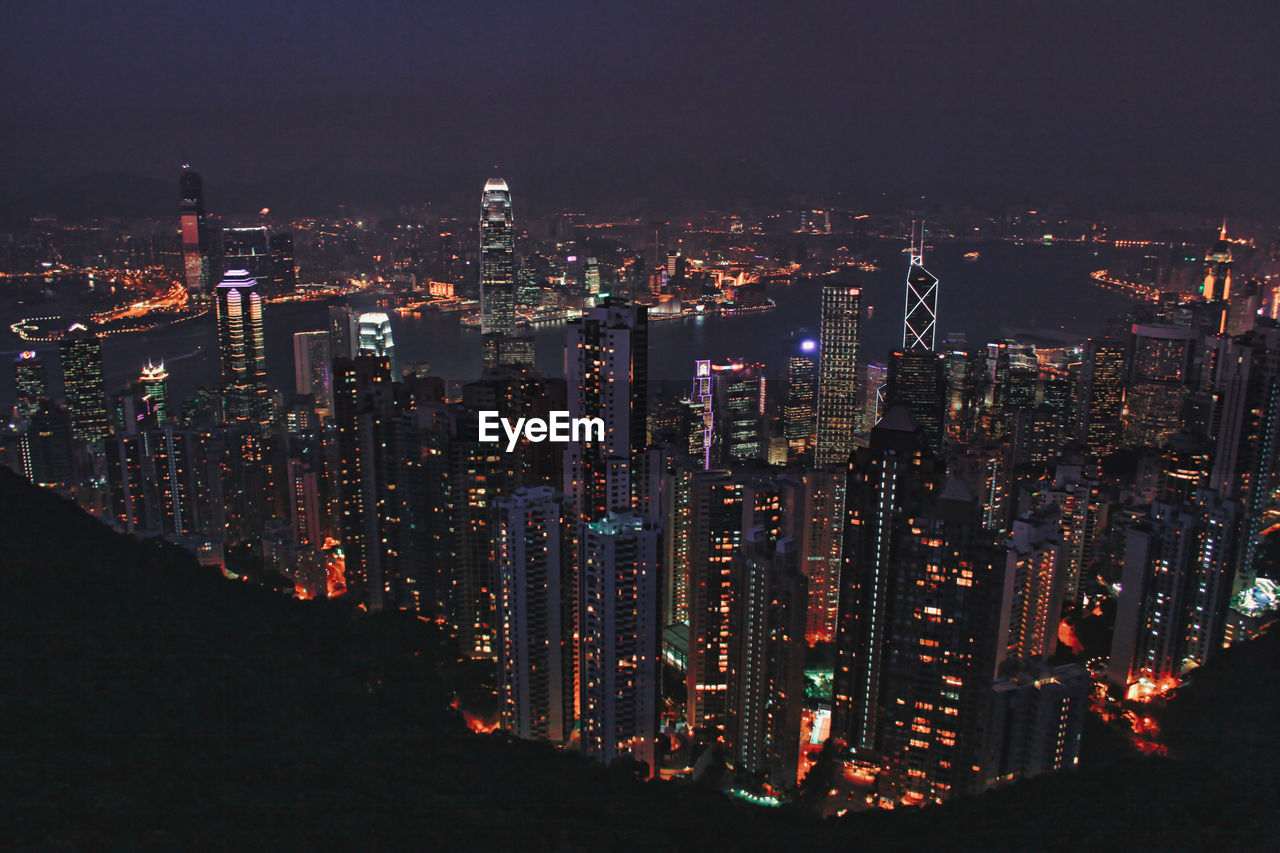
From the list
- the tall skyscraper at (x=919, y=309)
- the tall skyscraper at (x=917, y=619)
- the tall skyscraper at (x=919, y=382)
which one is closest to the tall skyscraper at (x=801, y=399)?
the tall skyscraper at (x=919, y=382)

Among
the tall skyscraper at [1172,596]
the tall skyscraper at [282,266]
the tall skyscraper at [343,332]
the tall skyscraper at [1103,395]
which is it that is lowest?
the tall skyscraper at [1172,596]

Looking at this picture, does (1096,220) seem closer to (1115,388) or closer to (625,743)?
(1115,388)

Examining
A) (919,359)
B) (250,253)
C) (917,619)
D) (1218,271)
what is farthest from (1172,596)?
(250,253)

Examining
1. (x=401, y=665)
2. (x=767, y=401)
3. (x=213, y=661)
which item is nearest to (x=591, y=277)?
(x=767, y=401)

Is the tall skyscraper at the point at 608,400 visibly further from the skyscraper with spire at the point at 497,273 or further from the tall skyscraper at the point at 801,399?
the tall skyscraper at the point at 801,399

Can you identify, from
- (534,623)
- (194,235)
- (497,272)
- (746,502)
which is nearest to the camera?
(534,623)

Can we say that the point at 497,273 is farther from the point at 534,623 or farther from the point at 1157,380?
the point at 1157,380
